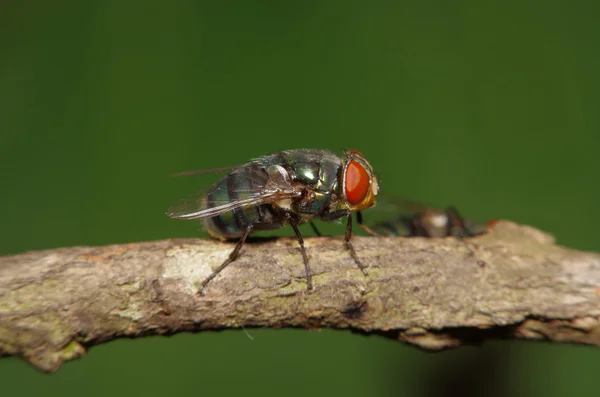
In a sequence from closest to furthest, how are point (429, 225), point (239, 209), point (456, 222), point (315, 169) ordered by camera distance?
point (239, 209)
point (315, 169)
point (456, 222)
point (429, 225)

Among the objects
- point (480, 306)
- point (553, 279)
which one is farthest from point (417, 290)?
point (553, 279)

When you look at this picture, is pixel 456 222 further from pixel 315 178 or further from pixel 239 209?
pixel 239 209

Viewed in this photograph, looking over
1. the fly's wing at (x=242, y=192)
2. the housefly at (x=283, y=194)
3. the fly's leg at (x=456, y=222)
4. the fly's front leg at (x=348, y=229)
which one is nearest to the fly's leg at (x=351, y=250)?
the fly's front leg at (x=348, y=229)

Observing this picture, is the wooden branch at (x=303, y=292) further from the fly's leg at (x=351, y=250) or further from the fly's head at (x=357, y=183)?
the fly's head at (x=357, y=183)

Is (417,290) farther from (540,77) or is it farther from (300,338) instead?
(540,77)

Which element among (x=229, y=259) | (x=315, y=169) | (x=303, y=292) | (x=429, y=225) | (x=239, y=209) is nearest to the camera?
(x=303, y=292)

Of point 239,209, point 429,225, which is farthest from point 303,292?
point 429,225
